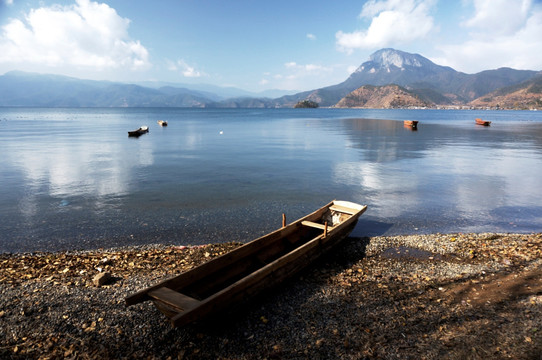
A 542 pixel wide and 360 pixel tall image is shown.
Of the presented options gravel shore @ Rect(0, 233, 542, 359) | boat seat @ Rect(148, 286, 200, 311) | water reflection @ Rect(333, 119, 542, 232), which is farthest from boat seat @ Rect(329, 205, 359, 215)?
boat seat @ Rect(148, 286, 200, 311)

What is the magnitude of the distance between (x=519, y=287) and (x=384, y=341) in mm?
5873

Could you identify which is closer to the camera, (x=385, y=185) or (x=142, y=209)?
(x=142, y=209)

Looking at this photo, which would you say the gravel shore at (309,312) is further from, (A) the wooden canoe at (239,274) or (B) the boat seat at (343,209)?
(B) the boat seat at (343,209)

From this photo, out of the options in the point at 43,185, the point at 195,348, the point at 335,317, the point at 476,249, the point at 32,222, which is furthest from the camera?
the point at 43,185

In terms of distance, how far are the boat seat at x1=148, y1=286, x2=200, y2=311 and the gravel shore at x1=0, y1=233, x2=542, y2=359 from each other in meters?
0.79

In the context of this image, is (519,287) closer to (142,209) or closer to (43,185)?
(142,209)

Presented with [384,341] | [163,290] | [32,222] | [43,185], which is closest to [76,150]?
[43,185]

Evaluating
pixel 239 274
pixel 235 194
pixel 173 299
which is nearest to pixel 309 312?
pixel 239 274

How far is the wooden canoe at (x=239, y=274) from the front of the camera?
754 centimetres

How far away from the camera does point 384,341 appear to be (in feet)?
25.9

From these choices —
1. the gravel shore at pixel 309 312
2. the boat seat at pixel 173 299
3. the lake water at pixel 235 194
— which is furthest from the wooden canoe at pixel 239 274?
the lake water at pixel 235 194

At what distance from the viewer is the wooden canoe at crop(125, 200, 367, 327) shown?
7.54 meters

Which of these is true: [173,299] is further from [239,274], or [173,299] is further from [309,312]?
[309,312]

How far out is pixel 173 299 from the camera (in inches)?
297
